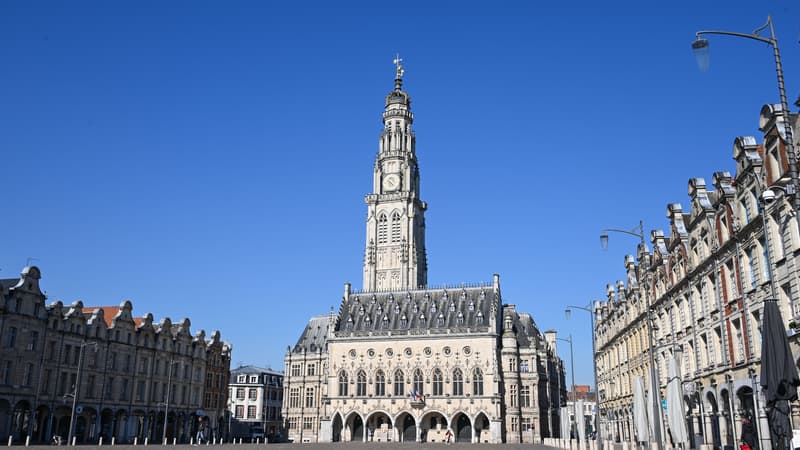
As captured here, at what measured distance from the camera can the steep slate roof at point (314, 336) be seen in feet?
322

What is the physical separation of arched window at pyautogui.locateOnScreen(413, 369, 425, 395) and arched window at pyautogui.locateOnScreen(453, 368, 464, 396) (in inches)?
157

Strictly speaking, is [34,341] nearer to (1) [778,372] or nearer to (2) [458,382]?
(2) [458,382]

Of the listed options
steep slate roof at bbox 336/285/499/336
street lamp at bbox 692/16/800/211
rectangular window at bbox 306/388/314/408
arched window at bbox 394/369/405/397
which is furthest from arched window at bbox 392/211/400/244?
street lamp at bbox 692/16/800/211

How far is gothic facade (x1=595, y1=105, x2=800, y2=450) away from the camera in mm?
26688

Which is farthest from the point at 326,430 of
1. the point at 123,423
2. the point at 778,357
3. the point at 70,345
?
the point at 778,357

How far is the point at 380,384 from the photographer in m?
85.1

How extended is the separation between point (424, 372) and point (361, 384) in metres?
8.28

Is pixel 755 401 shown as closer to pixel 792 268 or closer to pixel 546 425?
pixel 792 268

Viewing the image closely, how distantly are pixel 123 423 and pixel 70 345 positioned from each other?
10427 millimetres

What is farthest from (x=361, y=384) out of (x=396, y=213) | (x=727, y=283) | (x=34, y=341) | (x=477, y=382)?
(x=727, y=283)

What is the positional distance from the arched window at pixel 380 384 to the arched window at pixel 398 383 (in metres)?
1.44

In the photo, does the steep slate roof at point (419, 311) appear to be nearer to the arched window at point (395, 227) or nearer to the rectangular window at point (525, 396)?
the rectangular window at point (525, 396)

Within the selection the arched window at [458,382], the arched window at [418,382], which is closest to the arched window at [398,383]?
the arched window at [418,382]

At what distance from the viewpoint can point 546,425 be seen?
8581 centimetres
